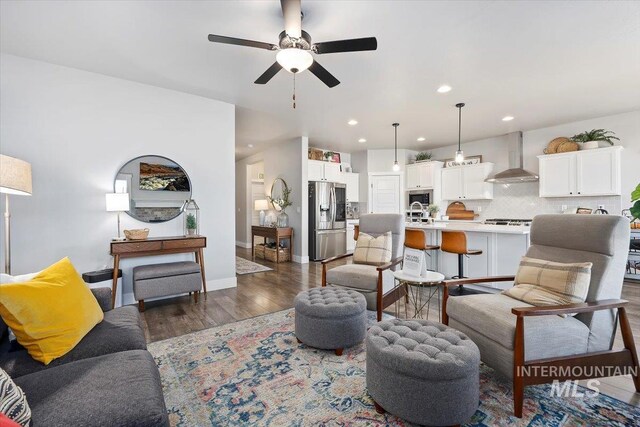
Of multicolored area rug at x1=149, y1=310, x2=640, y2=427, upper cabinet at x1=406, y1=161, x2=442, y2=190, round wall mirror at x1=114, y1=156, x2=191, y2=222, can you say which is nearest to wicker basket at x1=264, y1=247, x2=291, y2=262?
round wall mirror at x1=114, y1=156, x2=191, y2=222

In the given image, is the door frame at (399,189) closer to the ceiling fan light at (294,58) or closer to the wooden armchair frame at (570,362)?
the ceiling fan light at (294,58)

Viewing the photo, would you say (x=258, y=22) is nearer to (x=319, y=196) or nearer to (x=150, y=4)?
(x=150, y=4)

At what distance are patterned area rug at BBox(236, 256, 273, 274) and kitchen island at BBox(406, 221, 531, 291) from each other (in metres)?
3.12

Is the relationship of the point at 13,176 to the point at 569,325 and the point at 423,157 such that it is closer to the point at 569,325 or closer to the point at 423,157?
the point at 569,325

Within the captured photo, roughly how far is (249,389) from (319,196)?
484cm

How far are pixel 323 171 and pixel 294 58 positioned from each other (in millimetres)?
4939

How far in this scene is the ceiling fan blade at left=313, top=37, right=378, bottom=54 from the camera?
205 cm

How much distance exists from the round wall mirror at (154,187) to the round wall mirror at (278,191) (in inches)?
112

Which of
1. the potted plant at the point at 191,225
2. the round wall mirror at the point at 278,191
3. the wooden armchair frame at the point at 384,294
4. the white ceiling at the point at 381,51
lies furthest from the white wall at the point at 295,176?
the wooden armchair frame at the point at 384,294

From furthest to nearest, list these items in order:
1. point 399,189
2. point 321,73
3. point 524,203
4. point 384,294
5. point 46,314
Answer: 1. point 399,189
2. point 524,203
3. point 384,294
4. point 321,73
5. point 46,314

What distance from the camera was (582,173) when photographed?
4926 millimetres

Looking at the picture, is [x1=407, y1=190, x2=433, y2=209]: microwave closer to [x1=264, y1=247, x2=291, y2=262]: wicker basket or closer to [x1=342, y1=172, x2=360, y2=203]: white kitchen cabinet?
[x1=342, y1=172, x2=360, y2=203]: white kitchen cabinet

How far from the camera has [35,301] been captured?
4.51 ft

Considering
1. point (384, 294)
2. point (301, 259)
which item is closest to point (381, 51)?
point (384, 294)
